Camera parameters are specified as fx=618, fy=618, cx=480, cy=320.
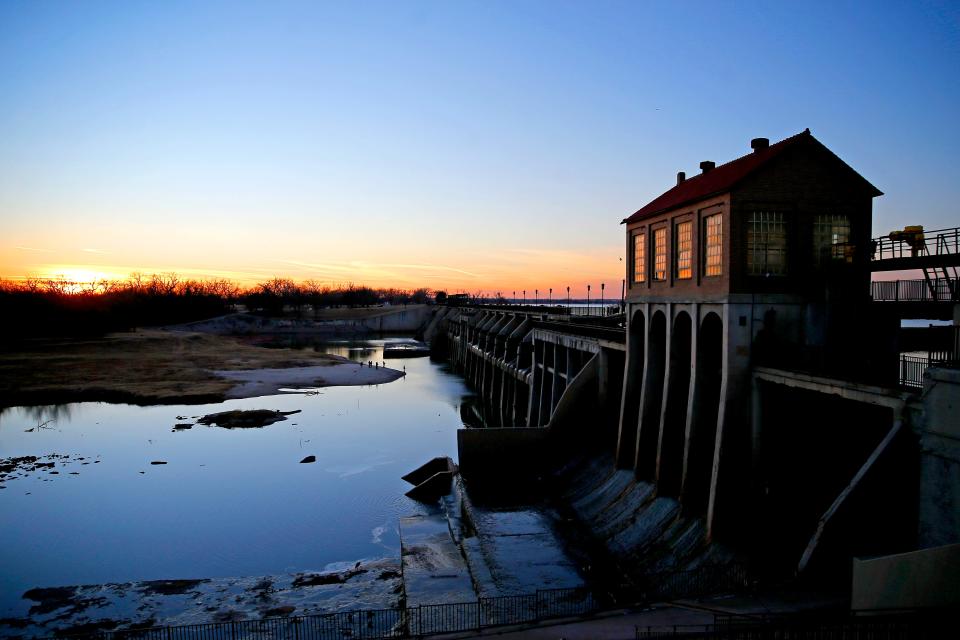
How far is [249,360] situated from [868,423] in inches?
3442

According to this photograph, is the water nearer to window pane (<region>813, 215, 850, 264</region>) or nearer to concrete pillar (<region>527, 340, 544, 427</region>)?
concrete pillar (<region>527, 340, 544, 427</region>)

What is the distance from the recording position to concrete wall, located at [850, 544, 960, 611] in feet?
39.2

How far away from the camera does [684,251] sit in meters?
27.2

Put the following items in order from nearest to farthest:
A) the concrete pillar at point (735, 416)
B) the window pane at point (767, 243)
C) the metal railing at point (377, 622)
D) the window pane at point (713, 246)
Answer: the metal railing at point (377, 622)
the concrete pillar at point (735, 416)
the window pane at point (767, 243)
the window pane at point (713, 246)

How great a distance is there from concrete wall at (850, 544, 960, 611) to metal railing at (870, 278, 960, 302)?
8392 mm

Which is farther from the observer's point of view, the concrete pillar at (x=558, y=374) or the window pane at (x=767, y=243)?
the concrete pillar at (x=558, y=374)

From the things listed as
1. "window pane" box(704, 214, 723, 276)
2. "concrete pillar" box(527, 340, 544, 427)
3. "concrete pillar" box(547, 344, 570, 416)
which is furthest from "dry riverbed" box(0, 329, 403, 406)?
"window pane" box(704, 214, 723, 276)

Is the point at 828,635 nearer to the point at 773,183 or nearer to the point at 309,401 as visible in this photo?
the point at 773,183

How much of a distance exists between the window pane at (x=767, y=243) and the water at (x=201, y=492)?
19494mm

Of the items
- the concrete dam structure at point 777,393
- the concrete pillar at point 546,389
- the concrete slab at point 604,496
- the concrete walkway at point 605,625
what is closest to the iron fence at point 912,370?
the concrete dam structure at point 777,393

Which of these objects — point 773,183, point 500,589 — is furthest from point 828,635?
point 773,183

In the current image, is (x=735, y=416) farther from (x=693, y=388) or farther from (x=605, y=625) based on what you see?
(x=605, y=625)

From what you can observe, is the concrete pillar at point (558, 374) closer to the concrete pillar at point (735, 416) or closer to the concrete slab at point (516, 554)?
the concrete slab at point (516, 554)

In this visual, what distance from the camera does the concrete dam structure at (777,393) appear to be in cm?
1592
